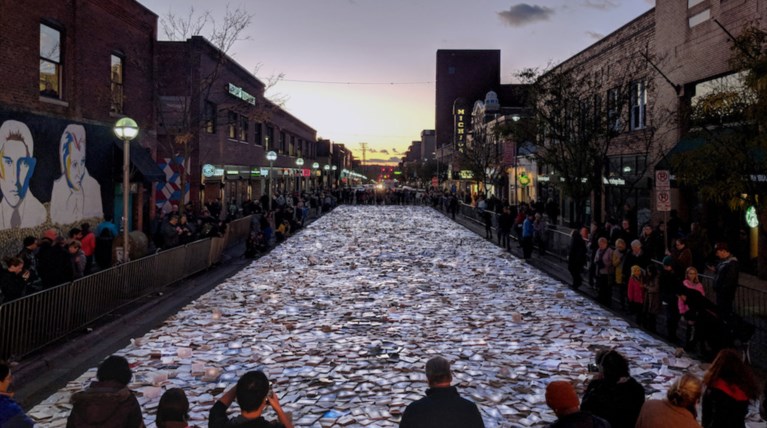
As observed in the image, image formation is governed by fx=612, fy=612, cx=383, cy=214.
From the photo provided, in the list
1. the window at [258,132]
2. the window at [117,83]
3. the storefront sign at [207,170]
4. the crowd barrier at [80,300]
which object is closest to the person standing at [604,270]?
the crowd barrier at [80,300]

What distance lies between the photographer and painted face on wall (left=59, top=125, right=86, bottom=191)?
61.9ft

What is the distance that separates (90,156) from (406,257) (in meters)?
11.4

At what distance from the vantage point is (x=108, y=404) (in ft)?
14.9

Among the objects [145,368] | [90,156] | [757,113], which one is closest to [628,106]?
[757,113]

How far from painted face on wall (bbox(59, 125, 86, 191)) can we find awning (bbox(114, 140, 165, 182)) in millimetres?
2359

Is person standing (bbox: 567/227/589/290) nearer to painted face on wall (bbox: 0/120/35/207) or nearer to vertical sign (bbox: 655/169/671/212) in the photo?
vertical sign (bbox: 655/169/671/212)

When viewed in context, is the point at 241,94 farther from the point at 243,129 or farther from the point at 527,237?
the point at 527,237

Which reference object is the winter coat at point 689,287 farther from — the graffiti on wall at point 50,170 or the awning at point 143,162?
the awning at point 143,162

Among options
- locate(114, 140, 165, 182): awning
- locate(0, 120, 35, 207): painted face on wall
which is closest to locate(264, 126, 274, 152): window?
locate(114, 140, 165, 182): awning

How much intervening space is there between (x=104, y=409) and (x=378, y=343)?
6.36m

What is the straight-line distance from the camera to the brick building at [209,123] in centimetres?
2873

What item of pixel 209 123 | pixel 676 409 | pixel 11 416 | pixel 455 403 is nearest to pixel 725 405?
pixel 676 409

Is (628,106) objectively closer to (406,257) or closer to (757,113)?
(406,257)

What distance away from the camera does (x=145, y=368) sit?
896 cm
